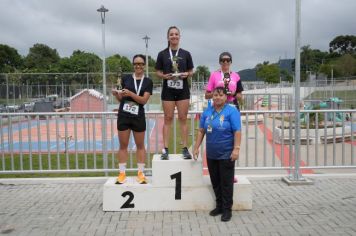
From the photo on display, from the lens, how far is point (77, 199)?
6.81 metres

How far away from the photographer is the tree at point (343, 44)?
4232 inches

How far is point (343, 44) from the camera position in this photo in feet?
361

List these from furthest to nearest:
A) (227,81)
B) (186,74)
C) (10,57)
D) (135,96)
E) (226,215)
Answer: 1. (10,57)
2. (186,74)
3. (135,96)
4. (227,81)
5. (226,215)

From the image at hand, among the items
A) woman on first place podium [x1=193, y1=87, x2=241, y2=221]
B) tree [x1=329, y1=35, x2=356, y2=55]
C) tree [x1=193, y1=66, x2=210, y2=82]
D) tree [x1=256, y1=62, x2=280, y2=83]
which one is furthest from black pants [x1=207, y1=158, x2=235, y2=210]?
tree [x1=329, y1=35, x2=356, y2=55]

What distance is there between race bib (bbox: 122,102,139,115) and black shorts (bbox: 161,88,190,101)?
52 cm

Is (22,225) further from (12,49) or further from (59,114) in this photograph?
(12,49)

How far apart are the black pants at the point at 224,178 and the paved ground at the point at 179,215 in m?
0.28

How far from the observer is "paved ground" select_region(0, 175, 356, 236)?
521 centimetres

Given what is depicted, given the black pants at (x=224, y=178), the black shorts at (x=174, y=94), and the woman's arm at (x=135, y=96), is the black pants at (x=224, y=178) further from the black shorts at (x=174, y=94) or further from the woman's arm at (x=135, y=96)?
the woman's arm at (x=135, y=96)

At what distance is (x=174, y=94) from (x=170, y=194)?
1492 millimetres

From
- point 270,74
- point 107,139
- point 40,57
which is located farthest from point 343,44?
point 107,139

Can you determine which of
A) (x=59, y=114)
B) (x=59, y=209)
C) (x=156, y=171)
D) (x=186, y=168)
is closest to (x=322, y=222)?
(x=186, y=168)

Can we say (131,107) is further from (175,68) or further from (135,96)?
(175,68)

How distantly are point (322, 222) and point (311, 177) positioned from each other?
2788 millimetres
